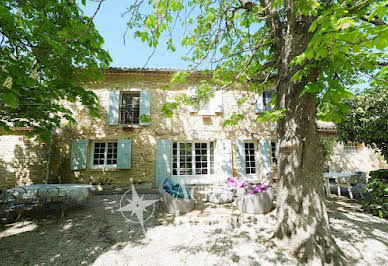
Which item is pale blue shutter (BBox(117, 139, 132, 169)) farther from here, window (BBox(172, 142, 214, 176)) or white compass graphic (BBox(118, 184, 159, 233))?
window (BBox(172, 142, 214, 176))

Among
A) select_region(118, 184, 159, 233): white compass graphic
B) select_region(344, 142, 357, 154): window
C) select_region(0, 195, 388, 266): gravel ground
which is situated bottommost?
select_region(0, 195, 388, 266): gravel ground

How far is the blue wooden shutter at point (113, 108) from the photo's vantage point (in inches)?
291

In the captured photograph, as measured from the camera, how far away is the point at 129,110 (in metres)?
7.89

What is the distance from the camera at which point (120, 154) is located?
7.12m

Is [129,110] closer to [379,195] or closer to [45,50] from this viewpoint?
[45,50]

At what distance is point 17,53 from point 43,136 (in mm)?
2052

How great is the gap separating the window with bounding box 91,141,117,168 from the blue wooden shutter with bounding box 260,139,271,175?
6.54 m

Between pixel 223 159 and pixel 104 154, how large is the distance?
5.26m

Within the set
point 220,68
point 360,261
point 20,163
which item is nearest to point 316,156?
point 360,261

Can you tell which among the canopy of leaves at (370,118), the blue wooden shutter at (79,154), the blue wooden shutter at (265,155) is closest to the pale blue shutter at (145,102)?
the blue wooden shutter at (79,154)

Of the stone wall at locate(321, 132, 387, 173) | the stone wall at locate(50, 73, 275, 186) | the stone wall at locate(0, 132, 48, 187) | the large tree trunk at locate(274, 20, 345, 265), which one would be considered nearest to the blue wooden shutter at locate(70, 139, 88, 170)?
the stone wall at locate(50, 73, 275, 186)

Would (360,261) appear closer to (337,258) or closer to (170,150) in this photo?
(337,258)

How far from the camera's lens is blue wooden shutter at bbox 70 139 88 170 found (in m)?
6.93

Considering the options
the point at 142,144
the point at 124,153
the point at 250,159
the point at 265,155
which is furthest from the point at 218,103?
the point at 124,153
